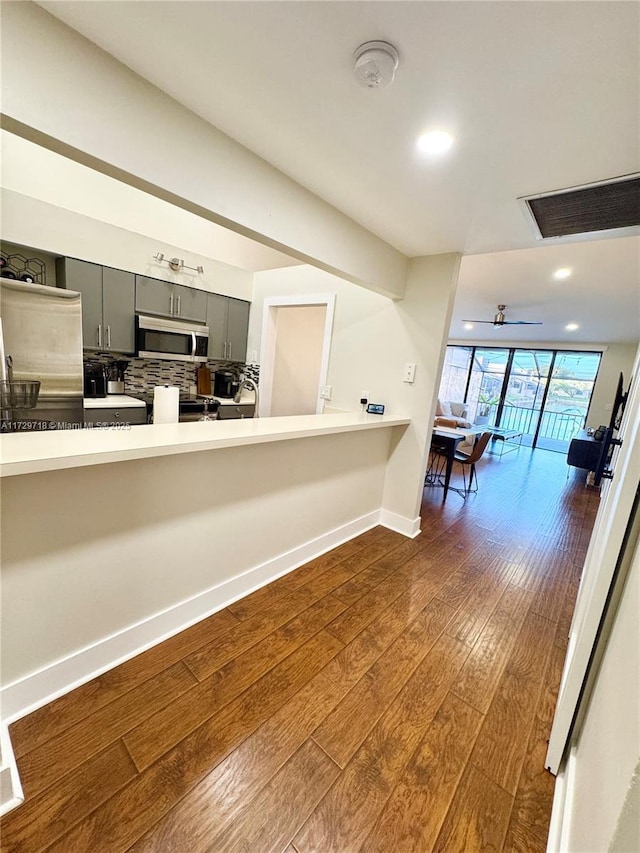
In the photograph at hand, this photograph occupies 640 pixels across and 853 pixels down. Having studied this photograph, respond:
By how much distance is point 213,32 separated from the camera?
99cm

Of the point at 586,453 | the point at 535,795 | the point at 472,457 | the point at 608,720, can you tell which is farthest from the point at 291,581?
the point at 586,453

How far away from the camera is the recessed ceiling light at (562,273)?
334cm

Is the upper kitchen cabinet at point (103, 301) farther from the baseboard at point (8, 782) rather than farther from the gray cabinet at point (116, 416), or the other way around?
the baseboard at point (8, 782)

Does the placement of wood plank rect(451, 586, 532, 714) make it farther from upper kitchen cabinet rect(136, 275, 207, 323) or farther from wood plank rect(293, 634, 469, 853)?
upper kitchen cabinet rect(136, 275, 207, 323)

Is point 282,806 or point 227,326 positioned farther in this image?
point 227,326

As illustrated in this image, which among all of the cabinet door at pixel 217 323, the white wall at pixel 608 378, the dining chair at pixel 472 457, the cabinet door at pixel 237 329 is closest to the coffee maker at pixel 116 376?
the cabinet door at pixel 217 323

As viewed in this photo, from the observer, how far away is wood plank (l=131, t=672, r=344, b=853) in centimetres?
99

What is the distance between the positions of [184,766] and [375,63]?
233 cm

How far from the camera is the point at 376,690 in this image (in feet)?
4.99

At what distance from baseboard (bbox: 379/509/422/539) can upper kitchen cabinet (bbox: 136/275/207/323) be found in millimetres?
2905

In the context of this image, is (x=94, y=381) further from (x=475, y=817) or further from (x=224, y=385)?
(x=475, y=817)

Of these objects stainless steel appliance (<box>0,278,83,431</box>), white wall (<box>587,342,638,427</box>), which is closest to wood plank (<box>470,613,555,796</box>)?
stainless steel appliance (<box>0,278,83,431</box>)

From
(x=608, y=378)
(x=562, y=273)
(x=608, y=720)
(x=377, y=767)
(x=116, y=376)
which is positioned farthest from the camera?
(x=608, y=378)

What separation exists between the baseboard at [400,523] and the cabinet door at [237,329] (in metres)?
2.59
